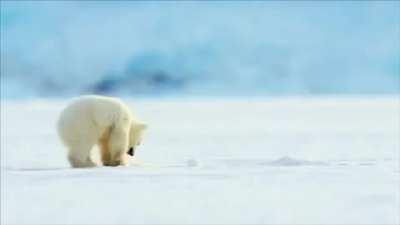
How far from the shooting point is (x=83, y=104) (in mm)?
10172

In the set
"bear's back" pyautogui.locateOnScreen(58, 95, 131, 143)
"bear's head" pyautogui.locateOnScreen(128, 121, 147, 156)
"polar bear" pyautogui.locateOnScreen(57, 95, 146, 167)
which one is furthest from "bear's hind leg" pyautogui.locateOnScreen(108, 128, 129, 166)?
"bear's head" pyautogui.locateOnScreen(128, 121, 147, 156)

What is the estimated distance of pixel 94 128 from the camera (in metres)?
10.2

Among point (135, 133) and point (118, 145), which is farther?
point (135, 133)

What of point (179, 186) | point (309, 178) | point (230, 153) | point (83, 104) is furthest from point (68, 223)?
point (230, 153)

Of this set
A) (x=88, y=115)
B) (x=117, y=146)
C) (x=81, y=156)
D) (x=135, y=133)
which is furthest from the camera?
(x=135, y=133)

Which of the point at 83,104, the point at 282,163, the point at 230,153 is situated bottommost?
Result: the point at 282,163

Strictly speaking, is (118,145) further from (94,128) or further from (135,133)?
(135,133)

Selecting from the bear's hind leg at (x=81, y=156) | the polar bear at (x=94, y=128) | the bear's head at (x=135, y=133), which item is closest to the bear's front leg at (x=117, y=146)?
the polar bear at (x=94, y=128)

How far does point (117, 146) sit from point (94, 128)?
1.41 ft

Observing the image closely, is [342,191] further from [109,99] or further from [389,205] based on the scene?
[109,99]

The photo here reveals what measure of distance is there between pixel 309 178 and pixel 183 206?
182 centimetres

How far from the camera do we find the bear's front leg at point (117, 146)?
10.4 m

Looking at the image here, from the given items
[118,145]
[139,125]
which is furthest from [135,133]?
[118,145]

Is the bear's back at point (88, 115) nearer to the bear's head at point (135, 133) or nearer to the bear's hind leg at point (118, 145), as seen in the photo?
the bear's hind leg at point (118, 145)
